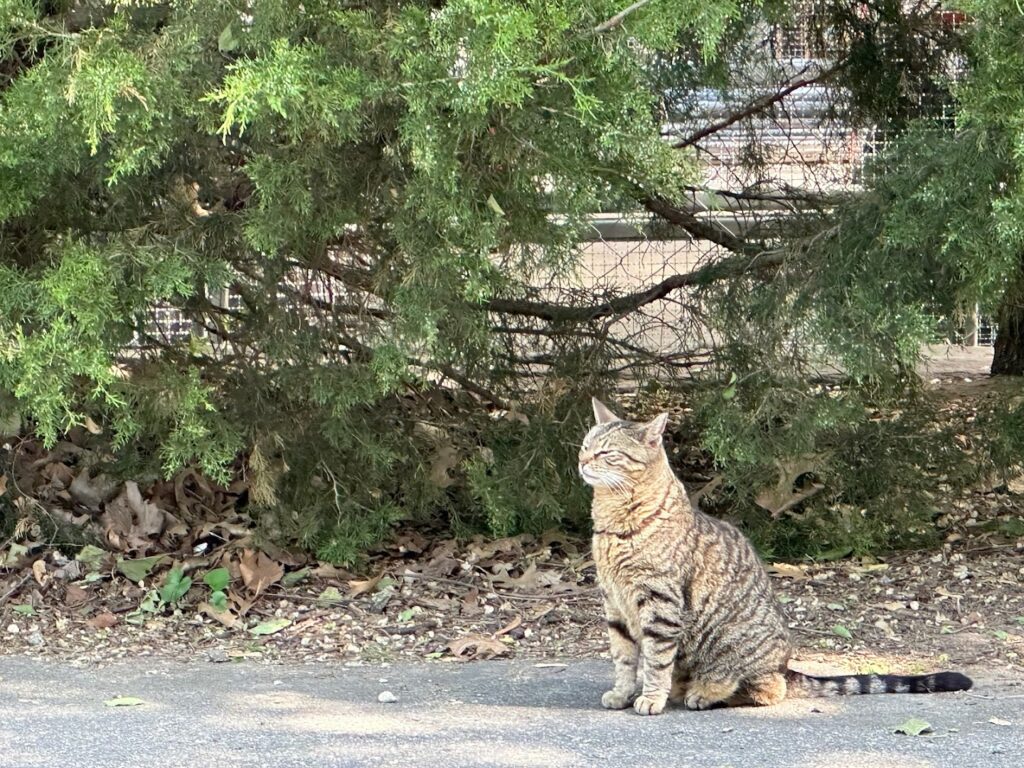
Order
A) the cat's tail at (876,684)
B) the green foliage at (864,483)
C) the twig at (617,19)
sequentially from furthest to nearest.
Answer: the green foliage at (864,483)
the cat's tail at (876,684)
the twig at (617,19)

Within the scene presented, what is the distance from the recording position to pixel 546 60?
4.48 metres

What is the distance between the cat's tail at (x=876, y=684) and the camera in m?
5.11

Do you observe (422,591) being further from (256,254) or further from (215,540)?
(256,254)

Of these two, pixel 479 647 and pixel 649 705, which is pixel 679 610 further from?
pixel 479 647

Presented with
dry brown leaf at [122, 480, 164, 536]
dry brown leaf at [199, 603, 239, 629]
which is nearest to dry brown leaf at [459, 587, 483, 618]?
dry brown leaf at [199, 603, 239, 629]

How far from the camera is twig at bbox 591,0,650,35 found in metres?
4.29

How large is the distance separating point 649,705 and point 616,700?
0.18 metres

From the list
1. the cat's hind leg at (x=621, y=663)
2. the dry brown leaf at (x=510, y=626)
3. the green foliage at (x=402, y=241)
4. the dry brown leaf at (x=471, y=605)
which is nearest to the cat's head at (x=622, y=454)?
the cat's hind leg at (x=621, y=663)

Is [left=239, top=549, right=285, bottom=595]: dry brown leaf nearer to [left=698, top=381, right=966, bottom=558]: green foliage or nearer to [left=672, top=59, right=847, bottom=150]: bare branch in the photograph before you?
[left=698, top=381, right=966, bottom=558]: green foliage

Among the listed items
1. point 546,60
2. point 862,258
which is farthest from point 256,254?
point 862,258

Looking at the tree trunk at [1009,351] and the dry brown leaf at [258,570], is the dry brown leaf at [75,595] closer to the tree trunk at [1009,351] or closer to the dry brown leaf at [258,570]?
the dry brown leaf at [258,570]

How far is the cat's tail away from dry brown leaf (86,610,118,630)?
325 centimetres

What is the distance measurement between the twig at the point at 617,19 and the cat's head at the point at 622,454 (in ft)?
5.51

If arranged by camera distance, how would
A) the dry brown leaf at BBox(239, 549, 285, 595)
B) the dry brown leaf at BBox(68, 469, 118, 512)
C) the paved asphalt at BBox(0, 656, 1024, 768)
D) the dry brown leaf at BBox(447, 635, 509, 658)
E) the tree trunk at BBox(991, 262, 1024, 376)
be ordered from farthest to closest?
the tree trunk at BBox(991, 262, 1024, 376), the dry brown leaf at BBox(68, 469, 118, 512), the dry brown leaf at BBox(239, 549, 285, 595), the dry brown leaf at BBox(447, 635, 509, 658), the paved asphalt at BBox(0, 656, 1024, 768)
